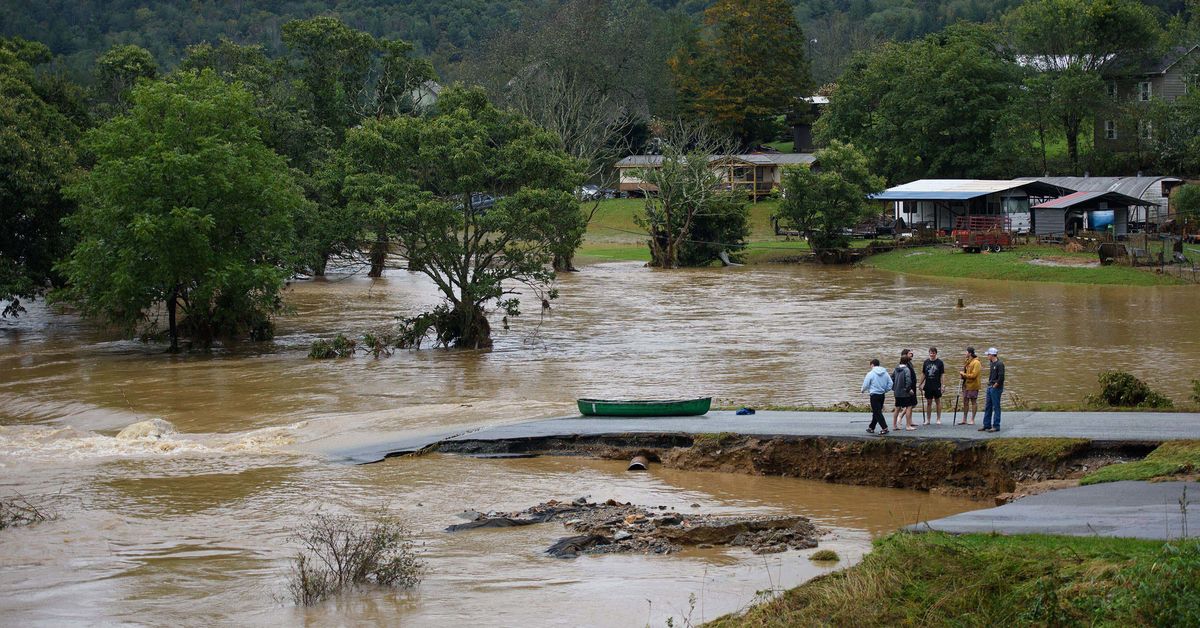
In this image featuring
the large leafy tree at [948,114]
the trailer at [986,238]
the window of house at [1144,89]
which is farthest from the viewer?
the window of house at [1144,89]

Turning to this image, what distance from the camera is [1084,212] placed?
208 feet

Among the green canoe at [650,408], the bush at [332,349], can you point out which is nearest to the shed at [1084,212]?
the bush at [332,349]

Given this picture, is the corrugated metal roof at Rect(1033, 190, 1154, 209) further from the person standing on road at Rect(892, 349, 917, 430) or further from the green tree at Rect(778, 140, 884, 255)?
the person standing on road at Rect(892, 349, 917, 430)

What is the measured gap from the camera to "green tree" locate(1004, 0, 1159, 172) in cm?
7388

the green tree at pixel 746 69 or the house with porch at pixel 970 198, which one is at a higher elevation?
the green tree at pixel 746 69

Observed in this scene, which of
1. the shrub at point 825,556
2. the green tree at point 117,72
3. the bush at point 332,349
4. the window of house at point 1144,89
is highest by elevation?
the green tree at point 117,72

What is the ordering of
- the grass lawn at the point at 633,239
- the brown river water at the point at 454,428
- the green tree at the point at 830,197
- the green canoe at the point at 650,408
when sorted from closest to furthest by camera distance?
the brown river water at the point at 454,428 < the green canoe at the point at 650,408 < the green tree at the point at 830,197 < the grass lawn at the point at 633,239

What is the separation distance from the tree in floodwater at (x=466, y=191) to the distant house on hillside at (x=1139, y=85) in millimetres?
49061

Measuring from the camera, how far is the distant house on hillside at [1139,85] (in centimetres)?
7575

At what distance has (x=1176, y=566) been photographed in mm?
11477

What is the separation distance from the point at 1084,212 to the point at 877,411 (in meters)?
48.1

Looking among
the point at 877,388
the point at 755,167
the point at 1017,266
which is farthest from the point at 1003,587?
the point at 755,167

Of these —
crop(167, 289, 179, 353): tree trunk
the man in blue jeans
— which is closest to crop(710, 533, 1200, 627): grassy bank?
the man in blue jeans

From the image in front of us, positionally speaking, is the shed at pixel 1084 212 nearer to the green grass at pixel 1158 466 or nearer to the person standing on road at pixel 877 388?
the person standing on road at pixel 877 388
